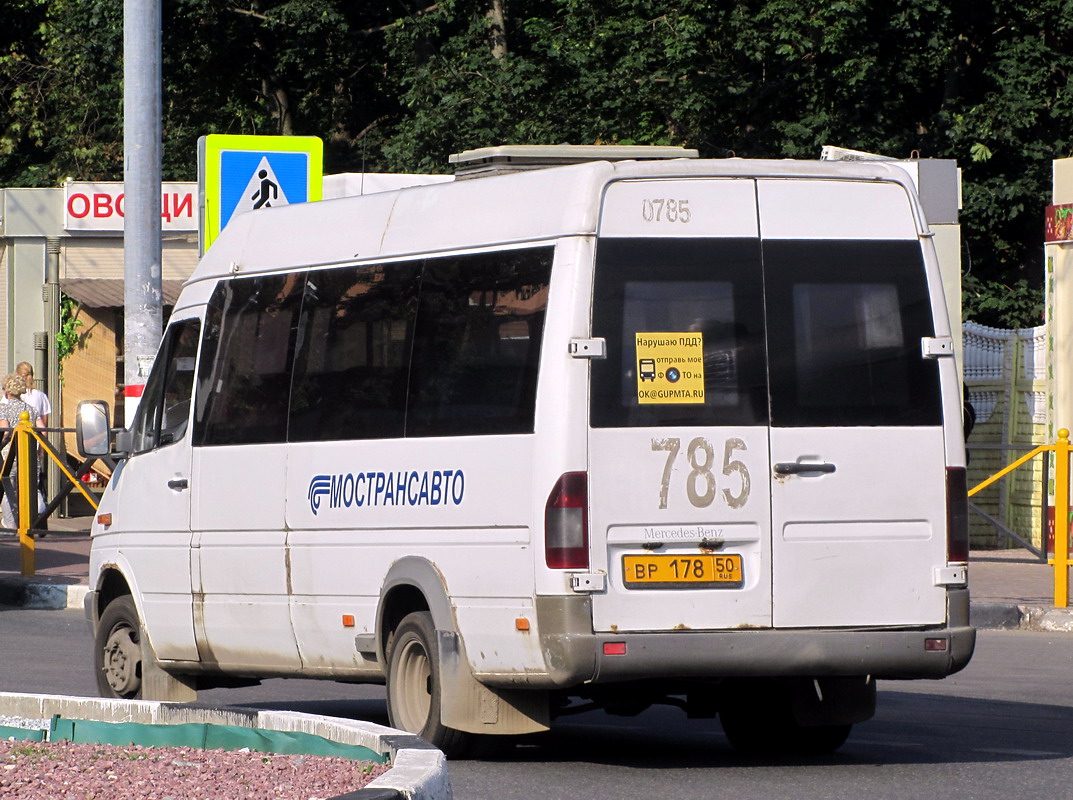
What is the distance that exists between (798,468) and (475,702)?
1510 mm

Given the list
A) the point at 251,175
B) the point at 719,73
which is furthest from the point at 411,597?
the point at 719,73

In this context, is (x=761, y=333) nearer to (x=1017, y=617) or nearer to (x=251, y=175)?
(x=1017, y=617)

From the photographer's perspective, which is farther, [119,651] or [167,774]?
[119,651]

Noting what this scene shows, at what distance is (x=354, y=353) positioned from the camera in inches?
331

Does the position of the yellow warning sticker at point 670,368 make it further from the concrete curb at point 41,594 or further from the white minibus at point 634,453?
the concrete curb at point 41,594

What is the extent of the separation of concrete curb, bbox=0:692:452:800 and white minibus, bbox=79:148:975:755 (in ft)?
4.49

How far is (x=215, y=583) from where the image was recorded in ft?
29.7

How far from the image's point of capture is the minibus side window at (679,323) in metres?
7.37

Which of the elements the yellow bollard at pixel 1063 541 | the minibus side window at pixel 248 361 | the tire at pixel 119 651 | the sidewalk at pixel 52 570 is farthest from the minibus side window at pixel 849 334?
the sidewalk at pixel 52 570

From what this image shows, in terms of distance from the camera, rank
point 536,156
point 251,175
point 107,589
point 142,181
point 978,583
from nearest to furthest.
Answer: point 536,156 → point 107,589 → point 251,175 → point 142,181 → point 978,583

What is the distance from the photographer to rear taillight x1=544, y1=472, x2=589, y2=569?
23.7 ft

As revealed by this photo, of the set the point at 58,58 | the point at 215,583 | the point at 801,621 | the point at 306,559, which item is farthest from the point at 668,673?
the point at 58,58

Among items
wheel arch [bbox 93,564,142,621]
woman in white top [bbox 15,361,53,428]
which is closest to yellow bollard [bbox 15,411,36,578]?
woman in white top [bbox 15,361,53,428]

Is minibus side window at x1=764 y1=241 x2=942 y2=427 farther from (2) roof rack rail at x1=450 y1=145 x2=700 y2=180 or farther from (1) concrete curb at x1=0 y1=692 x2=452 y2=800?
(1) concrete curb at x1=0 y1=692 x2=452 y2=800
